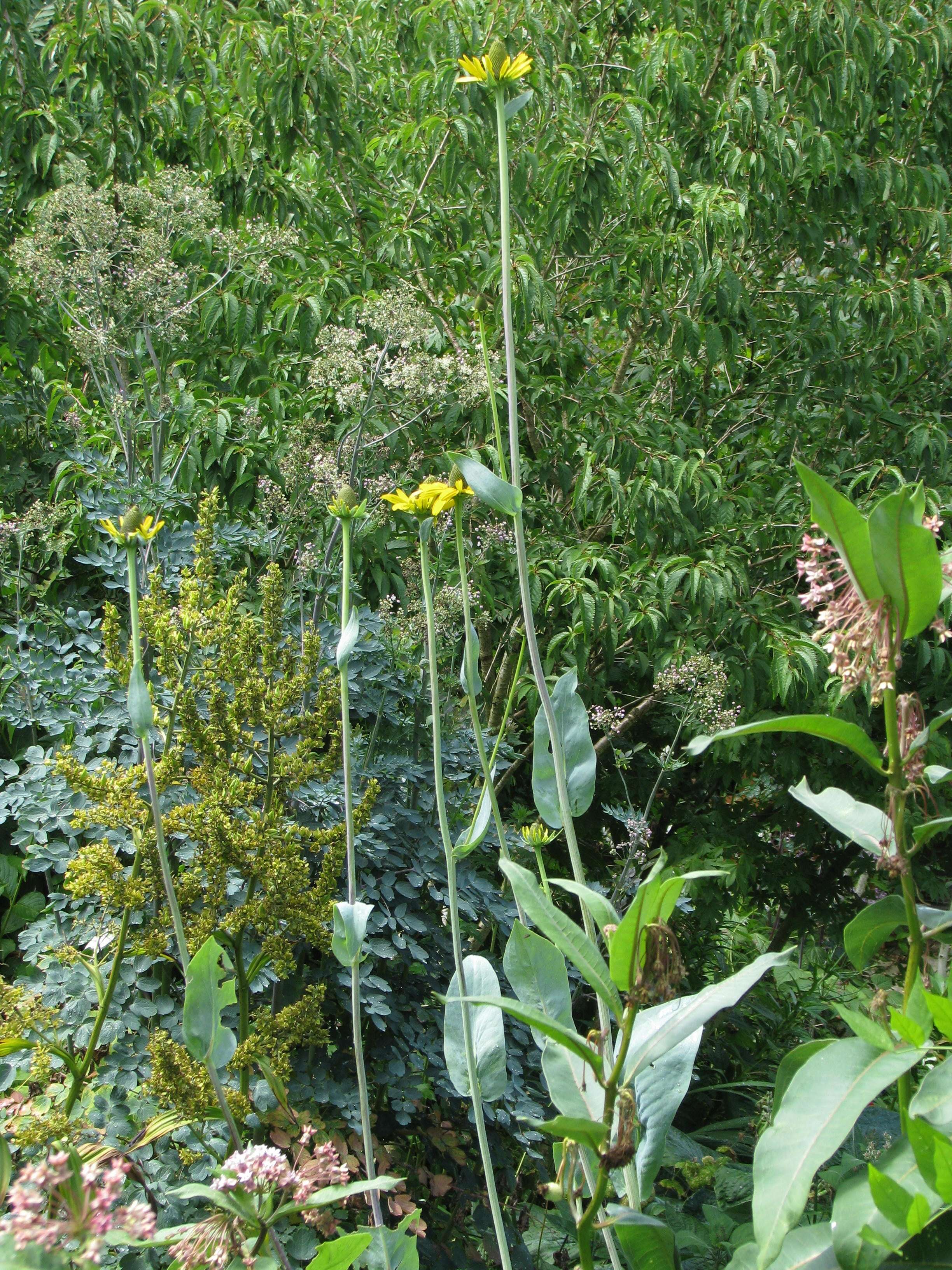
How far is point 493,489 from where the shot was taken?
0.99 metres

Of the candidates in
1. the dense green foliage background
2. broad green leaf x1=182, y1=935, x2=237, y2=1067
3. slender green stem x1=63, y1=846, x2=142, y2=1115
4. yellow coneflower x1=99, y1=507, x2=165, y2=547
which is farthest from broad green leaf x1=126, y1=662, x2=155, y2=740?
the dense green foliage background

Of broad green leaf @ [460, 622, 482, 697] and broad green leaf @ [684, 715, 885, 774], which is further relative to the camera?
broad green leaf @ [460, 622, 482, 697]

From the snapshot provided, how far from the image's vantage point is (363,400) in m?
2.37

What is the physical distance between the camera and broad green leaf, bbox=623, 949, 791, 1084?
72 cm

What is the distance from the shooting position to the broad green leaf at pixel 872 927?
0.83 meters

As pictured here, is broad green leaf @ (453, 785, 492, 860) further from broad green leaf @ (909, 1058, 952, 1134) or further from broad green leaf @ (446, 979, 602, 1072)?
broad green leaf @ (909, 1058, 952, 1134)

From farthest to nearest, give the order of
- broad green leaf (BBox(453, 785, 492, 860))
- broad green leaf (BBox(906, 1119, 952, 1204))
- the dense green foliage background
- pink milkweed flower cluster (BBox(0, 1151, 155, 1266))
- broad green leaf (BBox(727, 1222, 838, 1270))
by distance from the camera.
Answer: the dense green foliage background
broad green leaf (BBox(453, 785, 492, 860))
broad green leaf (BBox(727, 1222, 838, 1270))
broad green leaf (BBox(906, 1119, 952, 1204))
pink milkweed flower cluster (BBox(0, 1151, 155, 1266))

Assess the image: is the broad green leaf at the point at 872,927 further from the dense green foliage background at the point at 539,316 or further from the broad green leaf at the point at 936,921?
the dense green foliage background at the point at 539,316

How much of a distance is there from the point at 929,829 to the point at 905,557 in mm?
186

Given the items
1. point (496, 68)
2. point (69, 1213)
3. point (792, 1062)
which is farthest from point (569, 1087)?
point (496, 68)

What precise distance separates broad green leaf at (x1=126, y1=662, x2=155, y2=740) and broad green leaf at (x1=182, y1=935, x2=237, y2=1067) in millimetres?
289

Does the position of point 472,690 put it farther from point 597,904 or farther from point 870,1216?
point 870,1216

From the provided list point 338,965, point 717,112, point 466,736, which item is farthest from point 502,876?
point 717,112

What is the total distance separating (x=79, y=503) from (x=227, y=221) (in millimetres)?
1008
